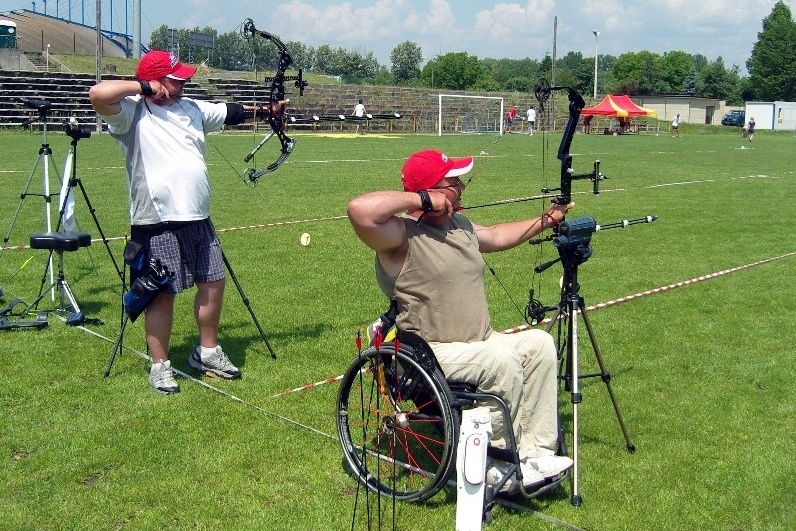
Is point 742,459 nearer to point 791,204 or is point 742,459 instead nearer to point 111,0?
point 791,204

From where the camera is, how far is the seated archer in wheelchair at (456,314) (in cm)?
399

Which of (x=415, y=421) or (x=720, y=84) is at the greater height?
(x=720, y=84)

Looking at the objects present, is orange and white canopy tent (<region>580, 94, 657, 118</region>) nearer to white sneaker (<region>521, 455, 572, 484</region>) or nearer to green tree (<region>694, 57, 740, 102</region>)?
white sneaker (<region>521, 455, 572, 484</region>)

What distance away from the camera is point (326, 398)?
5445mm

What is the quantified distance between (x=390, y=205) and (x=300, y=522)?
1.44 metres

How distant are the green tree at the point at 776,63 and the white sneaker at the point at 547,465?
335ft

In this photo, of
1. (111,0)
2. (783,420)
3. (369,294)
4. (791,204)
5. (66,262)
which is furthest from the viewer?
(111,0)

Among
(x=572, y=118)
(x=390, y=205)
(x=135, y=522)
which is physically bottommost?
(x=135, y=522)

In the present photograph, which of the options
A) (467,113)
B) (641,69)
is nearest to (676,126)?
(467,113)

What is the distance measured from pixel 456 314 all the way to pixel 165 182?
7.12 ft

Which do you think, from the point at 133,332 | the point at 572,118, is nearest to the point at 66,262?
the point at 133,332

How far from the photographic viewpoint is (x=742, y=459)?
4.60 m

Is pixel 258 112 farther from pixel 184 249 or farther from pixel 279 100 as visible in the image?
pixel 184 249

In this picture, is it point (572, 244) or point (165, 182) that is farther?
point (165, 182)
